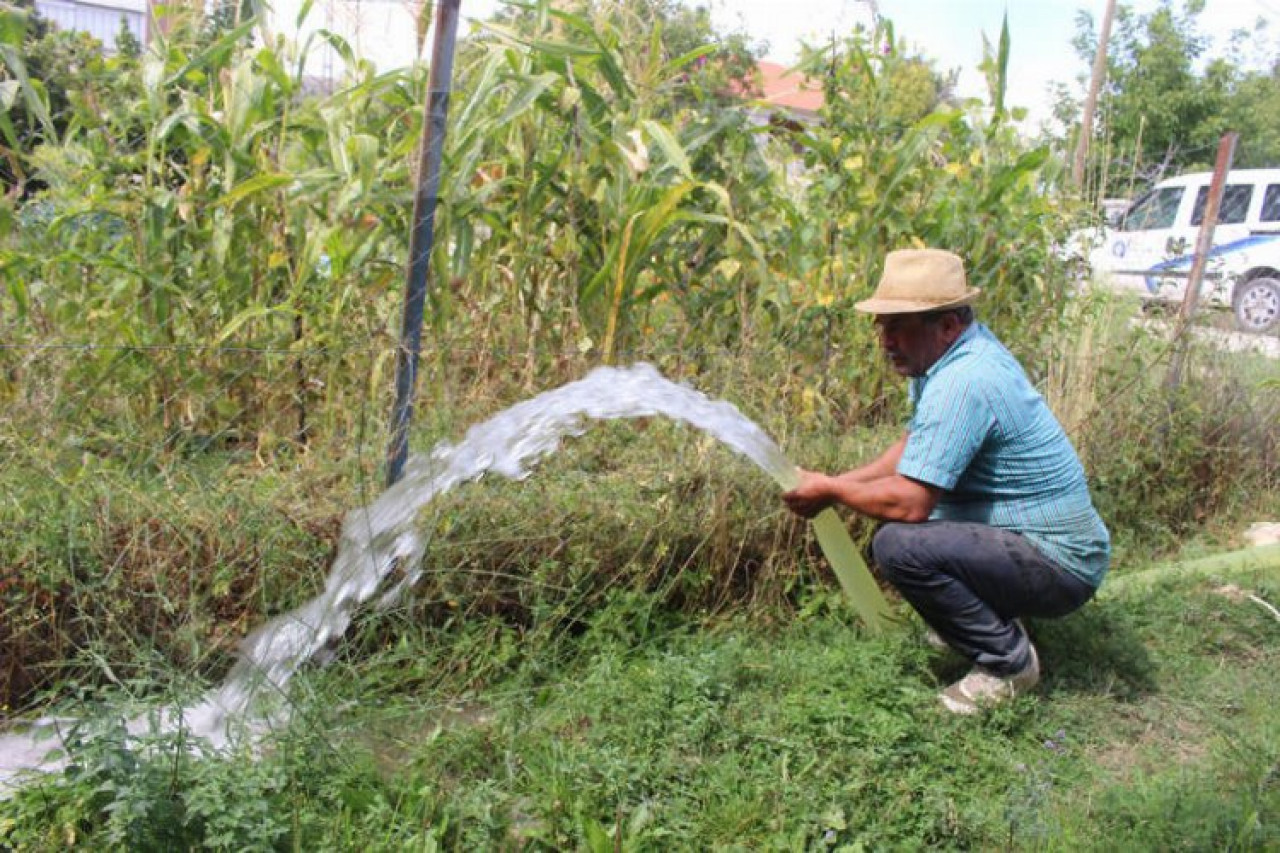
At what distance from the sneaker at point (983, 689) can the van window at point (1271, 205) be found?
11.9 metres

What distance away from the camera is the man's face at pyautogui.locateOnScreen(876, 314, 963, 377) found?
336cm

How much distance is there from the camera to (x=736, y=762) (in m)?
2.94

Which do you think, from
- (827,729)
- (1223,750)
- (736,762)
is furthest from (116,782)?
(1223,750)

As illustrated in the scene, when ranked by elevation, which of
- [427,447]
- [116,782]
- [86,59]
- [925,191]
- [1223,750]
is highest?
[86,59]

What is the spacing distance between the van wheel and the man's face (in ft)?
34.7

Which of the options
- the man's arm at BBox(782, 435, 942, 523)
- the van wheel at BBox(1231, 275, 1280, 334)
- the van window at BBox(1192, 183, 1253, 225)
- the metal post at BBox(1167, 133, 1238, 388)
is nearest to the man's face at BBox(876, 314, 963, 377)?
the man's arm at BBox(782, 435, 942, 523)

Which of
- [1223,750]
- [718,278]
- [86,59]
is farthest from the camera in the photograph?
[718,278]

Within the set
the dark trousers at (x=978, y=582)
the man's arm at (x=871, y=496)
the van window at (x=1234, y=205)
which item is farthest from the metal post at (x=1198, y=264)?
the van window at (x=1234, y=205)

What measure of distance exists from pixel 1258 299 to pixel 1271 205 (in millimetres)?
1203

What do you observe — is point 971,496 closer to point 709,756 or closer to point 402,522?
point 709,756

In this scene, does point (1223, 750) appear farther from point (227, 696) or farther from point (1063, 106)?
point (1063, 106)

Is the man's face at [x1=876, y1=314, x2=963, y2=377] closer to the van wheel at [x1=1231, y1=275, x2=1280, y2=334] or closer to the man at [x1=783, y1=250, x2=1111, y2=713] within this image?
the man at [x1=783, y1=250, x2=1111, y2=713]

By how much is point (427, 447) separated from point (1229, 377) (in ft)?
14.1

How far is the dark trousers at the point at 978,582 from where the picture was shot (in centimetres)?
335
